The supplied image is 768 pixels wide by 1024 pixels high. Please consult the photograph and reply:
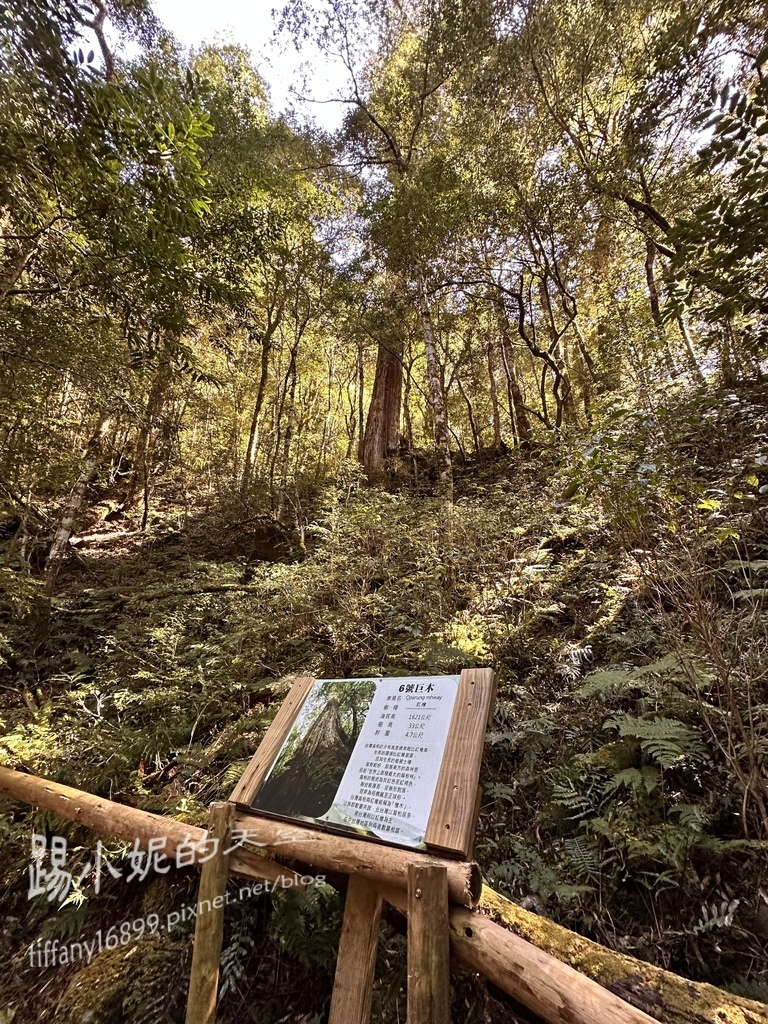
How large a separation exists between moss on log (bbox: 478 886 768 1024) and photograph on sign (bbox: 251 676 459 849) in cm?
59

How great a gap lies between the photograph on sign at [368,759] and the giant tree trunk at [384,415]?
898 centimetres

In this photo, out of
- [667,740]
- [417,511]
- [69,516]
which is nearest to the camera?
[667,740]

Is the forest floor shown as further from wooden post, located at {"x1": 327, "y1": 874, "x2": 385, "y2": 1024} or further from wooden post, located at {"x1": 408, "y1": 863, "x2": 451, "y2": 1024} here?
wooden post, located at {"x1": 408, "y1": 863, "x2": 451, "y2": 1024}

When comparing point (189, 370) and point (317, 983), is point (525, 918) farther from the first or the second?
point (189, 370)

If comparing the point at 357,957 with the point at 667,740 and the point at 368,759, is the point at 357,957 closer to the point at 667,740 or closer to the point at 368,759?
the point at 368,759

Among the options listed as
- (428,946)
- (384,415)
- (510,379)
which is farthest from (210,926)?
(510,379)

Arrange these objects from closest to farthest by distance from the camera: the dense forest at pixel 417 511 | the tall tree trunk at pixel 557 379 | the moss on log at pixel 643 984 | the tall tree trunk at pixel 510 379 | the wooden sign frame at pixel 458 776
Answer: the moss on log at pixel 643 984 < the wooden sign frame at pixel 458 776 < the dense forest at pixel 417 511 < the tall tree trunk at pixel 557 379 < the tall tree trunk at pixel 510 379

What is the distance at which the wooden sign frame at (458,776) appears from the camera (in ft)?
5.57

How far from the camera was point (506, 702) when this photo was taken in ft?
11.2

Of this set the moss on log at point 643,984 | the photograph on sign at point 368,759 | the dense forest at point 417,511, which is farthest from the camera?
the dense forest at point 417,511

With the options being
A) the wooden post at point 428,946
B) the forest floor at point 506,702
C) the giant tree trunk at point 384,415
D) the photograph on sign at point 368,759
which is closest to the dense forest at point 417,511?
the forest floor at point 506,702

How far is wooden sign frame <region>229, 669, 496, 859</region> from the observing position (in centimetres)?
170

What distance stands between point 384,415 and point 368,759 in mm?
10811

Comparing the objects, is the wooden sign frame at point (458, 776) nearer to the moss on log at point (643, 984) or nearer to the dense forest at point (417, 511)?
the moss on log at point (643, 984)
